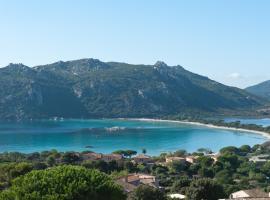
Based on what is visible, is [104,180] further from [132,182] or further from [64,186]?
[132,182]

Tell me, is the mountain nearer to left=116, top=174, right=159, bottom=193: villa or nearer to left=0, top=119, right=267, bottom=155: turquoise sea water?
left=0, top=119, right=267, bottom=155: turquoise sea water

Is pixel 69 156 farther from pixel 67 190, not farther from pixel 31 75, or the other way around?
pixel 31 75

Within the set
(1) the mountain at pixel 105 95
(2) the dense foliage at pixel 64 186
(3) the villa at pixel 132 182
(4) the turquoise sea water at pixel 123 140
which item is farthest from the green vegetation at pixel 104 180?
(1) the mountain at pixel 105 95

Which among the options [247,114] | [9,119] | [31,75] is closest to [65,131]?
[9,119]

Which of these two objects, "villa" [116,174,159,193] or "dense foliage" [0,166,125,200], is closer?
"dense foliage" [0,166,125,200]

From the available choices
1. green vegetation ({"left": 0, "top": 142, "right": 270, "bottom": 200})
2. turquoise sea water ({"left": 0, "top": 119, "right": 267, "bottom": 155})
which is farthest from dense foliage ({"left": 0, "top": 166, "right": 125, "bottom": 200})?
turquoise sea water ({"left": 0, "top": 119, "right": 267, "bottom": 155})

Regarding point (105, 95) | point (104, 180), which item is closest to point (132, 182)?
point (104, 180)

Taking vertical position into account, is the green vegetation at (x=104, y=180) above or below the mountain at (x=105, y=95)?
below

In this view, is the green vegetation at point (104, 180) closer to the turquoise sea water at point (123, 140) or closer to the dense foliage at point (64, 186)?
the dense foliage at point (64, 186)
